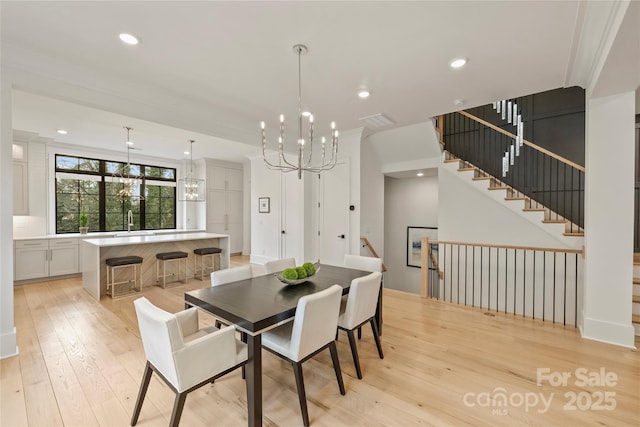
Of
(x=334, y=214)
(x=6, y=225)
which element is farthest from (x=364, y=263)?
(x=6, y=225)

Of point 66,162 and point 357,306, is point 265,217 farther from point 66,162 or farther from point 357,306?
point 357,306

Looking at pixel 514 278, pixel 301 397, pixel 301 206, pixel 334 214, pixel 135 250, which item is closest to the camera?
pixel 301 397

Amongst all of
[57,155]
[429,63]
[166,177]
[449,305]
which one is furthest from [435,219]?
[57,155]

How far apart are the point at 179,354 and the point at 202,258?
446 cm

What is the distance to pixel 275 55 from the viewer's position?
8.49ft

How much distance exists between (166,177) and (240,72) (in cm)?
622

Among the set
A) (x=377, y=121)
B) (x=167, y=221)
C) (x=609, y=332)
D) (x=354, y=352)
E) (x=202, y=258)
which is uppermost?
(x=377, y=121)

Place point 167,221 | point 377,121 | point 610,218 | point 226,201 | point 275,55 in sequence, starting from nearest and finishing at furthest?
point 275,55
point 610,218
point 377,121
point 167,221
point 226,201

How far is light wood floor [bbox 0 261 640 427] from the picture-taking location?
1939mm

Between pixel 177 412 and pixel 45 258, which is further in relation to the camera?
pixel 45 258

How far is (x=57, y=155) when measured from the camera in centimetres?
612

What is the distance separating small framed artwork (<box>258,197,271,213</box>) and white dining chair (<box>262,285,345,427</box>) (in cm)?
489

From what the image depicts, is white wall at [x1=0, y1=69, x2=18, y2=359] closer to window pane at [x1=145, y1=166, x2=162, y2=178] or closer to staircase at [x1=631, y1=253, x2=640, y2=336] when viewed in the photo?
window pane at [x1=145, y1=166, x2=162, y2=178]

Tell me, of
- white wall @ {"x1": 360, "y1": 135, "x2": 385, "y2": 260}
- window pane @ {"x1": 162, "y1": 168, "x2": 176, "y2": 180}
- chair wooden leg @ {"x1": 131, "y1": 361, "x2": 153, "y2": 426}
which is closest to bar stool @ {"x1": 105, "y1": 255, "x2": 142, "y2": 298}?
chair wooden leg @ {"x1": 131, "y1": 361, "x2": 153, "y2": 426}
